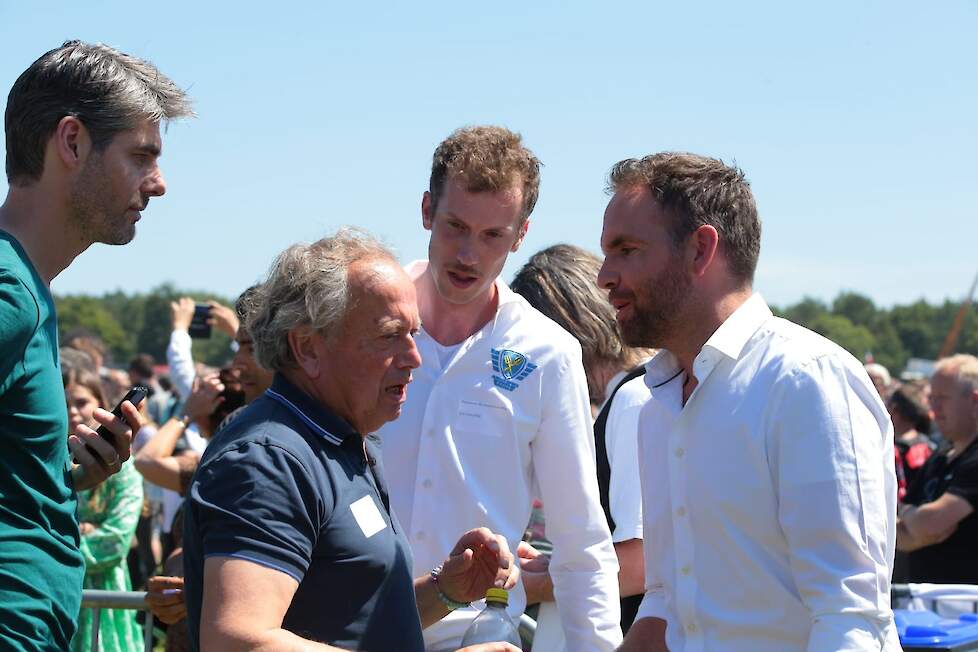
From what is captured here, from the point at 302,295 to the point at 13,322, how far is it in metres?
0.64

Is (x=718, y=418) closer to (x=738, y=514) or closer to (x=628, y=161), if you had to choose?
(x=738, y=514)

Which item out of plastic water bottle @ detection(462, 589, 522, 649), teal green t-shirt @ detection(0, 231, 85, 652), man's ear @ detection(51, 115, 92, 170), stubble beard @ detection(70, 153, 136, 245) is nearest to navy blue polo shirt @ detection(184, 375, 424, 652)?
teal green t-shirt @ detection(0, 231, 85, 652)

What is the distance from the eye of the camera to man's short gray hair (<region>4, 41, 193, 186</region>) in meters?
2.69

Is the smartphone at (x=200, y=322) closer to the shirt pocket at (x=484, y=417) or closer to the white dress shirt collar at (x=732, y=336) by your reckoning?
the shirt pocket at (x=484, y=417)

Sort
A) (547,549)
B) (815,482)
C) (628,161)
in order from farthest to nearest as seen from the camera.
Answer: (547,549)
(628,161)
(815,482)

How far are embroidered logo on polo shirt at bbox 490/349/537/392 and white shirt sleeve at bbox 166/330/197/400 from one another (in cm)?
575

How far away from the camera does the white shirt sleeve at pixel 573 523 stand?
149 inches

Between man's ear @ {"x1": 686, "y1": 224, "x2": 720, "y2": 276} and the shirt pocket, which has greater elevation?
man's ear @ {"x1": 686, "y1": 224, "x2": 720, "y2": 276}

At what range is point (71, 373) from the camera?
7500 mm

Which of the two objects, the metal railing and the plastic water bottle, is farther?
the metal railing

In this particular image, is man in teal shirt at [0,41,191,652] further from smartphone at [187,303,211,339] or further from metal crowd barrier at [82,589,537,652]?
smartphone at [187,303,211,339]

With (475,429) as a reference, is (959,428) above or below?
below

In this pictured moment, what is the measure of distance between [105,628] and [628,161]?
4182mm

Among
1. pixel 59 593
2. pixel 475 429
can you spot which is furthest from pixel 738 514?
pixel 59 593
